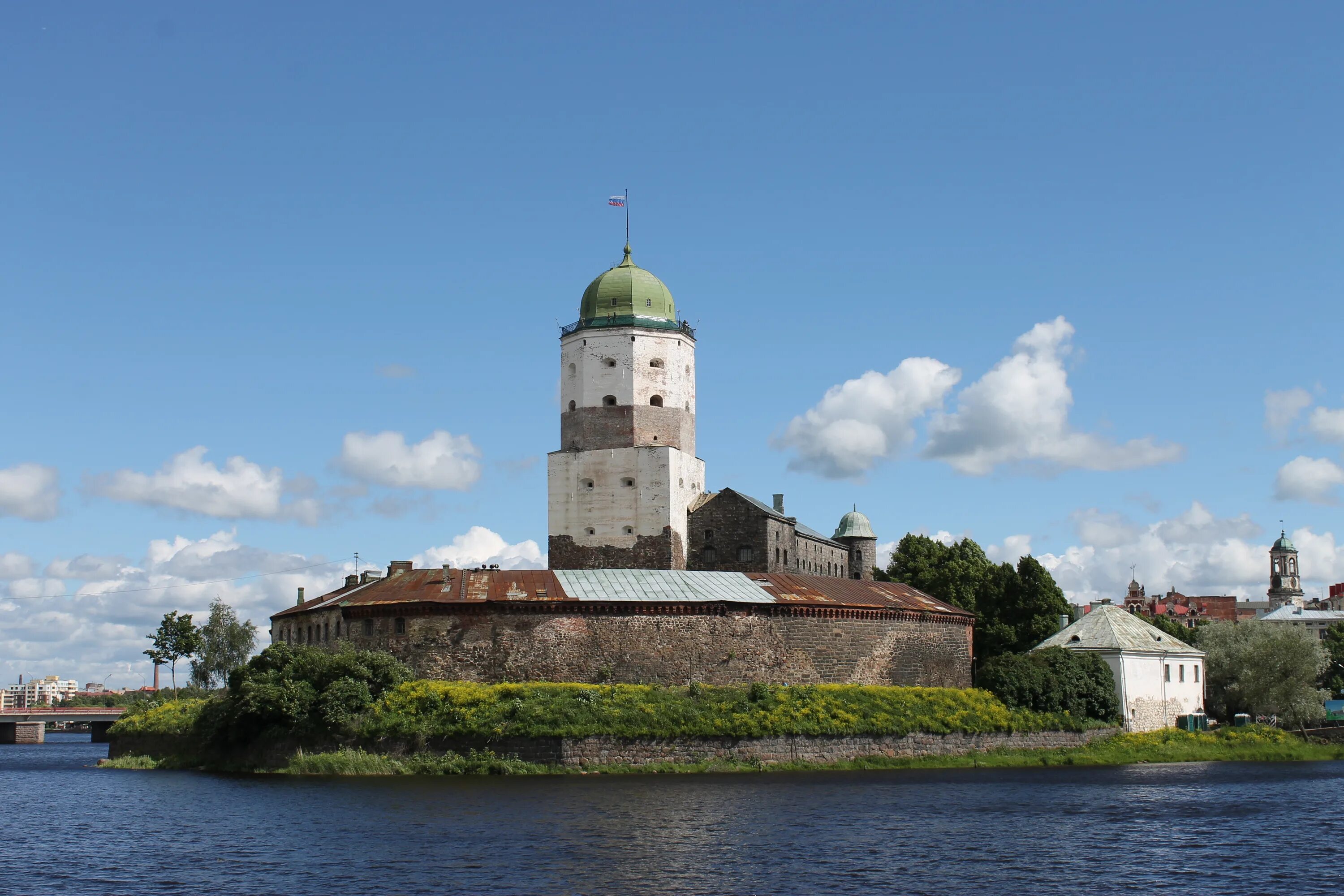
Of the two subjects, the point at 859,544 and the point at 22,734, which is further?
the point at 22,734

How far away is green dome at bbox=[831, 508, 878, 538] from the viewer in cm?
8088

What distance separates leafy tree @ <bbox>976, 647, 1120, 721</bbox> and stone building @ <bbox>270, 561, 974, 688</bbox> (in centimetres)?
380

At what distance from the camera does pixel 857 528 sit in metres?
81.0

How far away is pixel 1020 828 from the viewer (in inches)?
1428

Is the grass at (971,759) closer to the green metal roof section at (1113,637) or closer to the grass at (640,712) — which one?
the grass at (640,712)

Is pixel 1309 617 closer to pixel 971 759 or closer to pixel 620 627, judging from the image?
pixel 971 759

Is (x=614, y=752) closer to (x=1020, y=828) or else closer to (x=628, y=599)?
(x=628, y=599)

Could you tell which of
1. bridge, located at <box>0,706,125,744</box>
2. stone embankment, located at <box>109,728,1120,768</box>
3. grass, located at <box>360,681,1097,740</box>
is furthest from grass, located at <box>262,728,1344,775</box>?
bridge, located at <box>0,706,125,744</box>

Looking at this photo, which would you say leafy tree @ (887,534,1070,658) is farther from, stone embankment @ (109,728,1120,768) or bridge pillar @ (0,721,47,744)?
bridge pillar @ (0,721,47,744)

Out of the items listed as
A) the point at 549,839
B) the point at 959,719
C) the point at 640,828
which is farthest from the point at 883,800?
the point at 959,719

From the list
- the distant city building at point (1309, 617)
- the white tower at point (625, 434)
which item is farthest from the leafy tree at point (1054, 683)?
the distant city building at point (1309, 617)

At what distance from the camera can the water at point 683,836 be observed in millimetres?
29016

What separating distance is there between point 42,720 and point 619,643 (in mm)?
76294

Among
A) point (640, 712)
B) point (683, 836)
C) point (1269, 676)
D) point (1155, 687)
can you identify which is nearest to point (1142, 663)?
point (1155, 687)
